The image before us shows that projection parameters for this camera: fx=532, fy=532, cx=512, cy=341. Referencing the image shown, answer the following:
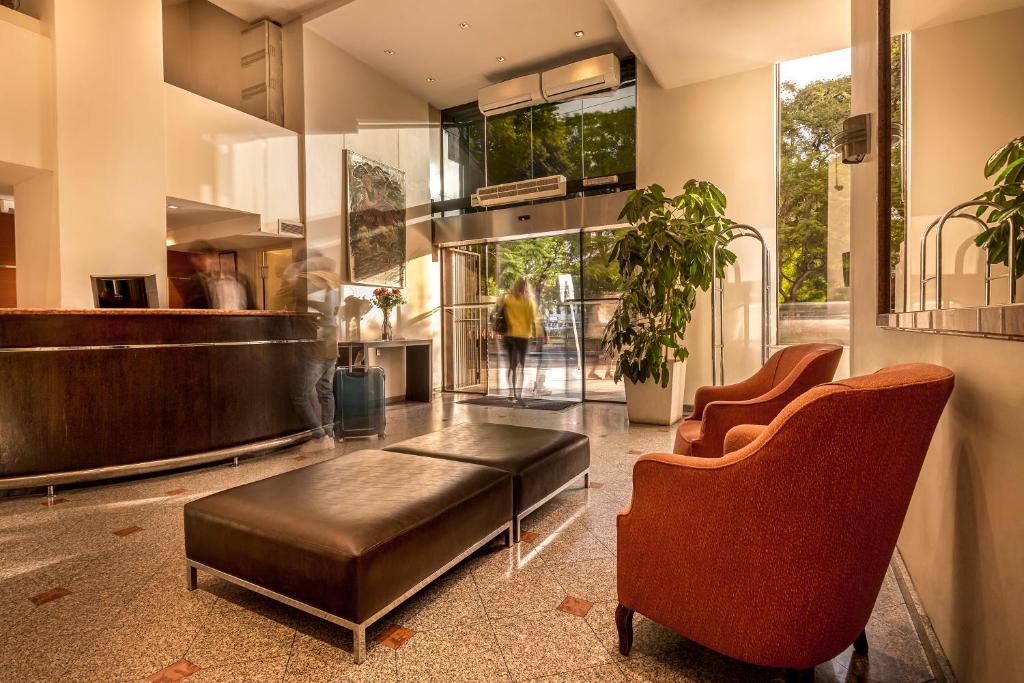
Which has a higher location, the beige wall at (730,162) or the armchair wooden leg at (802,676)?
the beige wall at (730,162)

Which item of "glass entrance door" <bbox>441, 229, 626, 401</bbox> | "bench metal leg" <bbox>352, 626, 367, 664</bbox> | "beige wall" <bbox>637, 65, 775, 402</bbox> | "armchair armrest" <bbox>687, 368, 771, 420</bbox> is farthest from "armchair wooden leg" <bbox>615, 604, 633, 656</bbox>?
"glass entrance door" <bbox>441, 229, 626, 401</bbox>

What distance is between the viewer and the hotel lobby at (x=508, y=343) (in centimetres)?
137

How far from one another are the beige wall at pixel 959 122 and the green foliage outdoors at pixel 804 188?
4668 mm

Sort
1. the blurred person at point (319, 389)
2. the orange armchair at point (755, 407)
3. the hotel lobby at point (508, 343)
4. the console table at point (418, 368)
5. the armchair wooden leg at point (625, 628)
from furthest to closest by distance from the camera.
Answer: the console table at point (418, 368) < the blurred person at point (319, 389) < the orange armchair at point (755, 407) < the armchair wooden leg at point (625, 628) < the hotel lobby at point (508, 343)

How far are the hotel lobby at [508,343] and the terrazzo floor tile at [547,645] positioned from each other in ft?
0.05

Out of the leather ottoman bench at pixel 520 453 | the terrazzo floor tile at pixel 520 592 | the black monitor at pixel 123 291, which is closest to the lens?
the terrazzo floor tile at pixel 520 592

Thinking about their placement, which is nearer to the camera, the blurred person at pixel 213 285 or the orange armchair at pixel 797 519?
the orange armchair at pixel 797 519

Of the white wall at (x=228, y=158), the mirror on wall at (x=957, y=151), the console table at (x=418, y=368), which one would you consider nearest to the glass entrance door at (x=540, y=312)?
the console table at (x=418, y=368)

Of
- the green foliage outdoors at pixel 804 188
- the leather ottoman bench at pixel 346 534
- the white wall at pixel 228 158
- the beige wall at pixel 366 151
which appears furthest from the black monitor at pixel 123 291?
the green foliage outdoors at pixel 804 188

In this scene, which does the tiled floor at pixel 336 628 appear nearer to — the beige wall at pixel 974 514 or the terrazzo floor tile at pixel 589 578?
the terrazzo floor tile at pixel 589 578

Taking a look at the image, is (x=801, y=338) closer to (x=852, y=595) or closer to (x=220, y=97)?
(x=852, y=595)

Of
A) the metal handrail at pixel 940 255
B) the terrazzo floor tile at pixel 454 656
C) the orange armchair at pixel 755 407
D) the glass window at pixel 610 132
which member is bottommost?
the terrazzo floor tile at pixel 454 656

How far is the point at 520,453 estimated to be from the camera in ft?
9.40

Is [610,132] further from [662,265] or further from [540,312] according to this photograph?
[662,265]
